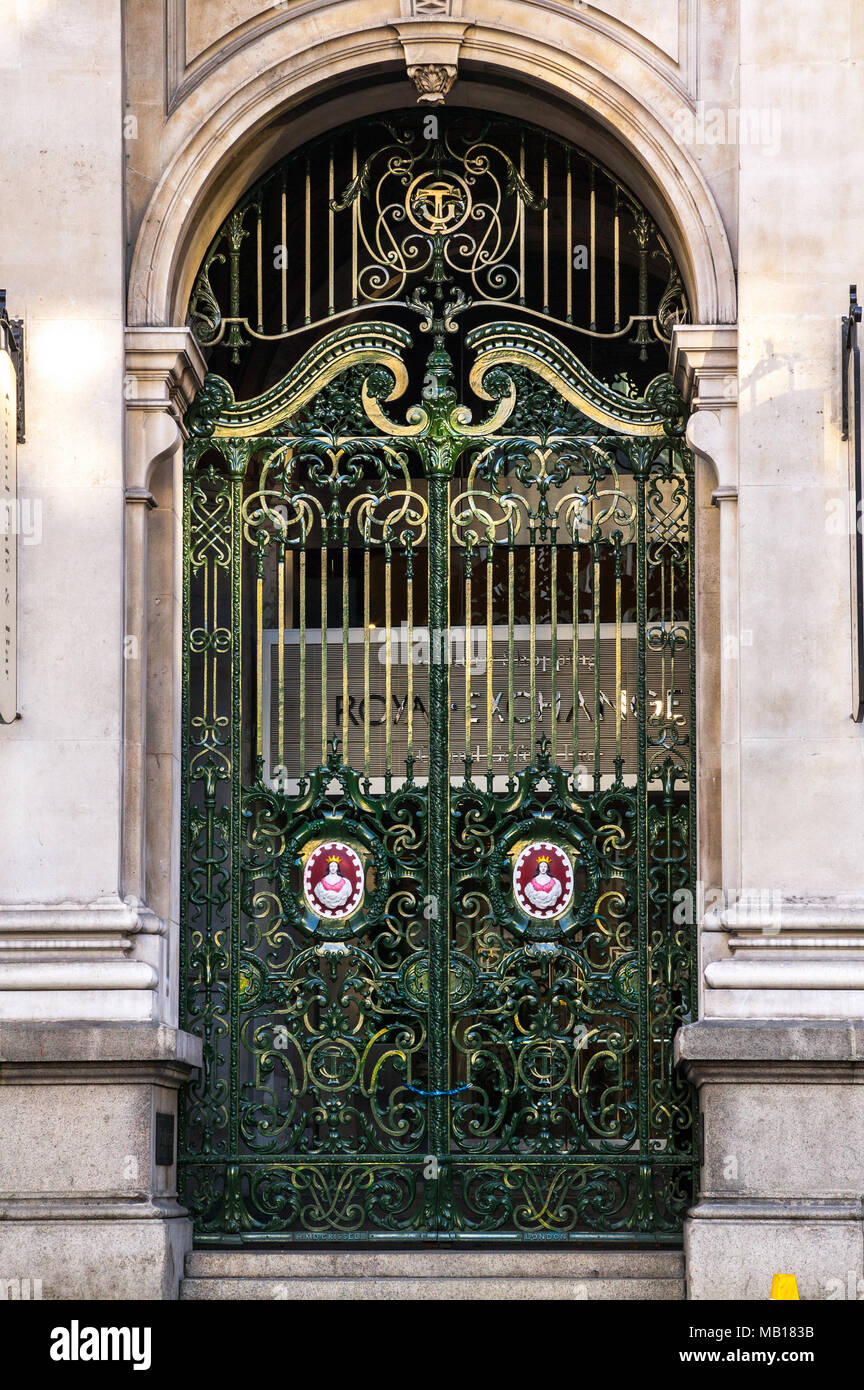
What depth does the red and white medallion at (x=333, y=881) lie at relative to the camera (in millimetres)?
11297

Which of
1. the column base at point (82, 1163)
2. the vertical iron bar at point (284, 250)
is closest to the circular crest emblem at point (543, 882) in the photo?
the column base at point (82, 1163)

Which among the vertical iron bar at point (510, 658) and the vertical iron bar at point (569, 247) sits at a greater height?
the vertical iron bar at point (569, 247)

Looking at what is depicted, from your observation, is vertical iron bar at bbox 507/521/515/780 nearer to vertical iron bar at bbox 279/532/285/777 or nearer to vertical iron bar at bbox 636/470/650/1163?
vertical iron bar at bbox 636/470/650/1163

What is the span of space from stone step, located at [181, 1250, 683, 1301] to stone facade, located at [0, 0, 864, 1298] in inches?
13.8

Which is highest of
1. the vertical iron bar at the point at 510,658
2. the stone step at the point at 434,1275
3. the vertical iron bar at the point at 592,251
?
the vertical iron bar at the point at 592,251

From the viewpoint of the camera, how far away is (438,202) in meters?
11.7

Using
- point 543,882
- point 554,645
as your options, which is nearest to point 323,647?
point 554,645

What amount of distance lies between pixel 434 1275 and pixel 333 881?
217cm

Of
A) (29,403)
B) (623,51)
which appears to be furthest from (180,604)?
(623,51)

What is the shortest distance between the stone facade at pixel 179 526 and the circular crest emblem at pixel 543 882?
34.6 inches

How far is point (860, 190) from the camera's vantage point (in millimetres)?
10617

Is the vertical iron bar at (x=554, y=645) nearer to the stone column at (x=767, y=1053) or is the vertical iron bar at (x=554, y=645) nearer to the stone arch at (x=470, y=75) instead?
the stone column at (x=767, y=1053)

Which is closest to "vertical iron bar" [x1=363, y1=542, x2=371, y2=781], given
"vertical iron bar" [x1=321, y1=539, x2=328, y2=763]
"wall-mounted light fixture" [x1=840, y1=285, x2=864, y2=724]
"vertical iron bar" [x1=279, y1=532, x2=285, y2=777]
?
"vertical iron bar" [x1=321, y1=539, x2=328, y2=763]

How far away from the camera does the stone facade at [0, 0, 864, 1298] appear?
1004 centimetres
